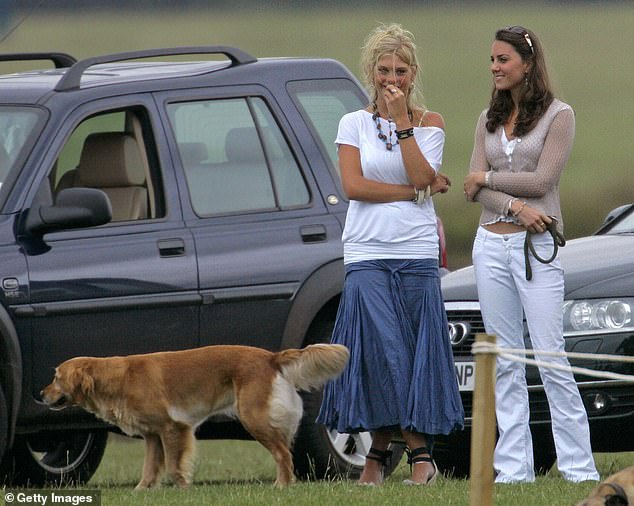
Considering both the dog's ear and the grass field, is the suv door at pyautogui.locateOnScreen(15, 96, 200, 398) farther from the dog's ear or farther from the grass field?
the grass field

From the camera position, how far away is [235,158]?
9.78 metres

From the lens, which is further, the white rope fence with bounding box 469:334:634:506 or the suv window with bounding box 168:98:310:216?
the suv window with bounding box 168:98:310:216

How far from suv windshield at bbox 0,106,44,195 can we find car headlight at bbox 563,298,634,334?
8.57 ft

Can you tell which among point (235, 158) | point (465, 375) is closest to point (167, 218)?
point (235, 158)

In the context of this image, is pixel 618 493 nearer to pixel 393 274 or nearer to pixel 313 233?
pixel 393 274

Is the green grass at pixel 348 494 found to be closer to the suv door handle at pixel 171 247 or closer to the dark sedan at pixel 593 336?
the dark sedan at pixel 593 336

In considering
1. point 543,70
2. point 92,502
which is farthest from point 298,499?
point 543,70

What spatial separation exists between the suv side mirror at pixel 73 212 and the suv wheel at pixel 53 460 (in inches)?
59.8

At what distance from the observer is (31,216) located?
352 inches

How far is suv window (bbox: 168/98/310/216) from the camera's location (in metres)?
9.64

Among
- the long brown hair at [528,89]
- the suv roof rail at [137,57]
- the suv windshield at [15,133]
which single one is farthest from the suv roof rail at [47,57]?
the long brown hair at [528,89]

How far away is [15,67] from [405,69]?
17.7 meters

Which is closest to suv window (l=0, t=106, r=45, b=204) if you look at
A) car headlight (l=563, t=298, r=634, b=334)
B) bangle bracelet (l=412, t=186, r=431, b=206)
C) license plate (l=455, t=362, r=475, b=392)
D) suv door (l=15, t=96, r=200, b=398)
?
suv door (l=15, t=96, r=200, b=398)

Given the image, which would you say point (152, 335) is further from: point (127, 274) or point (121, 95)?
point (121, 95)
